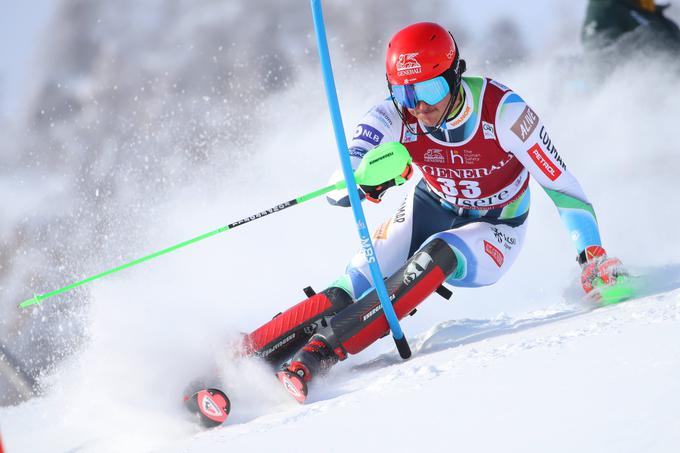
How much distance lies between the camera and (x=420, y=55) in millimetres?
3311

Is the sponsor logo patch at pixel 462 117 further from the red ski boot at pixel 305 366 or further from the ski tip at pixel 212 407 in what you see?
the ski tip at pixel 212 407

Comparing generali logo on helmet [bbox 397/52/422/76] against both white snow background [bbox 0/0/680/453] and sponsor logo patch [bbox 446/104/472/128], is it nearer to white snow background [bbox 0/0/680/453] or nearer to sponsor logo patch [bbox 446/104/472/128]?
sponsor logo patch [bbox 446/104/472/128]

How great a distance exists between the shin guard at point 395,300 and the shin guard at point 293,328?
237 mm

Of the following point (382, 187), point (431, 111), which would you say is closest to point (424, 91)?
point (431, 111)

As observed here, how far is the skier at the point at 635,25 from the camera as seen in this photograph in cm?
1098

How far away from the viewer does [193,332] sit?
3537 millimetres

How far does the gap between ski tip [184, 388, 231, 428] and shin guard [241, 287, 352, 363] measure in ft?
1.76

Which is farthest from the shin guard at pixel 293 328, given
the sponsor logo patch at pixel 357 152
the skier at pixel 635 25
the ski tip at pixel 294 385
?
the skier at pixel 635 25

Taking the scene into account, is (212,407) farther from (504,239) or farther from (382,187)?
(504,239)

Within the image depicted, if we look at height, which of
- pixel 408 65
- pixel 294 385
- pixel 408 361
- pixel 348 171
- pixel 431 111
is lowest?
pixel 408 361

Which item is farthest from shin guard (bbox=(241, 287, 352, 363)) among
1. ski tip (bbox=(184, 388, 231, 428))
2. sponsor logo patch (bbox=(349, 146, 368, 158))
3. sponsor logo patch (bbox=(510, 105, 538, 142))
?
sponsor logo patch (bbox=(510, 105, 538, 142))

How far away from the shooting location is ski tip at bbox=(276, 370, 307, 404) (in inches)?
114

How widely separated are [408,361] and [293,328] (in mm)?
644

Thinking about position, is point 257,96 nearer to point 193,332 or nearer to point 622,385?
point 193,332
